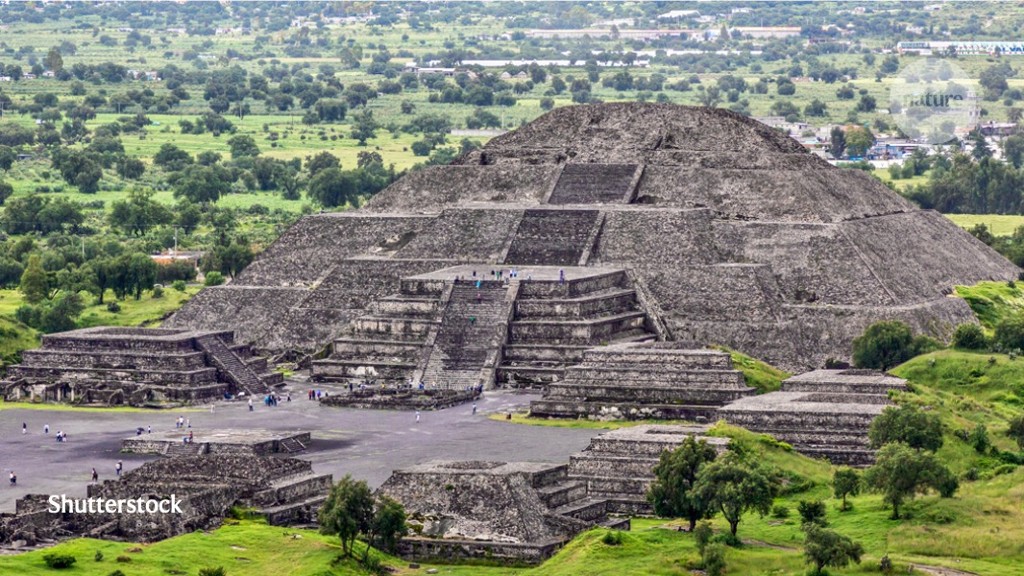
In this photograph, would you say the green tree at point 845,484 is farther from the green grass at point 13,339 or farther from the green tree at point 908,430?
the green grass at point 13,339

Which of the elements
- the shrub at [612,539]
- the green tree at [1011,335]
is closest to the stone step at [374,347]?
the green tree at [1011,335]

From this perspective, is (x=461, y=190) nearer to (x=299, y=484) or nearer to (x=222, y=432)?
(x=222, y=432)

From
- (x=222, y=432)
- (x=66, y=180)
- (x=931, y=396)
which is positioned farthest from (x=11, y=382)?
(x=66, y=180)

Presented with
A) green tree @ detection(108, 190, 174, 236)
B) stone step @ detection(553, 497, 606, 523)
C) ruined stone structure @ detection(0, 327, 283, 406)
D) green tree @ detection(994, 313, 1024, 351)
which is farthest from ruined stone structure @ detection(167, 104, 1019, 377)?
green tree @ detection(108, 190, 174, 236)

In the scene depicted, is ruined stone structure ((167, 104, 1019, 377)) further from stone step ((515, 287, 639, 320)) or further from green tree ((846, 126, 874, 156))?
green tree ((846, 126, 874, 156))

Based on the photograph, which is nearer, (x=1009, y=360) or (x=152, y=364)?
(x=1009, y=360)

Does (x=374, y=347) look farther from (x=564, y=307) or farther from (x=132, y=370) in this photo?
(x=132, y=370)
